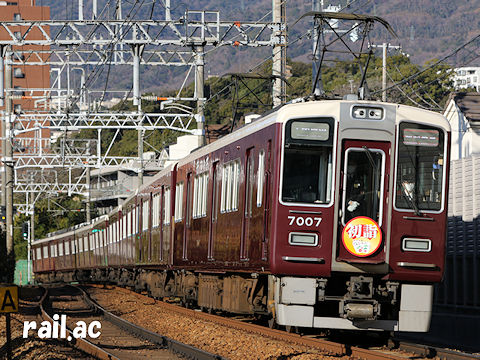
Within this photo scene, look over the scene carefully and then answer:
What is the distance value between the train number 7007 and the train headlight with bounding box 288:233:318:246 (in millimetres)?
131

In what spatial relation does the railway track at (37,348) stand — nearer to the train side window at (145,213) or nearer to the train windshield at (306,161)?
the train windshield at (306,161)

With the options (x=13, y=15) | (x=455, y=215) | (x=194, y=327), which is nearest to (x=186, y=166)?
(x=194, y=327)

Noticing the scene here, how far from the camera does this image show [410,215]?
11688mm

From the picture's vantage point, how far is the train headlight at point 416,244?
38.3 feet

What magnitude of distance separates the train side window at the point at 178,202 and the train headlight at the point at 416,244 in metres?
7.68

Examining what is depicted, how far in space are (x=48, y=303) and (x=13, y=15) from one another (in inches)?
4019

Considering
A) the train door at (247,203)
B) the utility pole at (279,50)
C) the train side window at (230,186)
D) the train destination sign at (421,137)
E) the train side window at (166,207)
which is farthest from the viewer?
the utility pole at (279,50)

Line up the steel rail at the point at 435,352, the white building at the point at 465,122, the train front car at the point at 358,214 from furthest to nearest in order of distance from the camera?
1. the white building at the point at 465,122
2. the train front car at the point at 358,214
3. the steel rail at the point at 435,352

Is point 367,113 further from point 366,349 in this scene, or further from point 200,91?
point 200,91

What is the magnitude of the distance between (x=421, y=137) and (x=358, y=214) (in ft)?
4.13

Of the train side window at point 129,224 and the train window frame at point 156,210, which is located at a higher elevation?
the train window frame at point 156,210

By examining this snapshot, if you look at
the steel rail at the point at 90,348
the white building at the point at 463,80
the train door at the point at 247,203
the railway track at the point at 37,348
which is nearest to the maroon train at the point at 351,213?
the train door at the point at 247,203

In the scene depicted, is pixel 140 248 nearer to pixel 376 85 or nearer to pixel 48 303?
pixel 48 303

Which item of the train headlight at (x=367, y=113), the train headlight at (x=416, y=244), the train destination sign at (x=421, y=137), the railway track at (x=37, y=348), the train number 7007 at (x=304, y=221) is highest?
the train headlight at (x=367, y=113)
